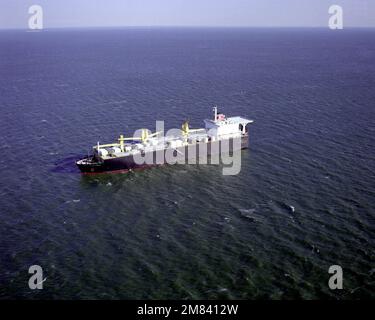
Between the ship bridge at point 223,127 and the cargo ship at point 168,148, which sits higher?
the ship bridge at point 223,127

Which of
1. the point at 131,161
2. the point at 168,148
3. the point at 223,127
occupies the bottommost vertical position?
the point at 131,161

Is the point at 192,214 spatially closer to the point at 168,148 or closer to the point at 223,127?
the point at 168,148

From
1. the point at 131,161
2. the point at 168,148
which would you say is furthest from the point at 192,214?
the point at 168,148

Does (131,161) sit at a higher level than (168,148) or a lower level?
lower

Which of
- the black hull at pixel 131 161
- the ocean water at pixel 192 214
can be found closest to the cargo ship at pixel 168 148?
the black hull at pixel 131 161

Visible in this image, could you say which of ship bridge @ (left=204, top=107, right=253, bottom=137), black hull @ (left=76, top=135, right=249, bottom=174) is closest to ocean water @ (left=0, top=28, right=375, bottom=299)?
black hull @ (left=76, top=135, right=249, bottom=174)

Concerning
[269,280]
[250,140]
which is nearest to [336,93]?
[250,140]

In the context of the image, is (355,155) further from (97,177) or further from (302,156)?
(97,177)

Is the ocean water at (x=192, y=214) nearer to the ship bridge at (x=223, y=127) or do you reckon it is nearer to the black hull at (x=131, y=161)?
the black hull at (x=131, y=161)
